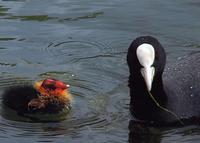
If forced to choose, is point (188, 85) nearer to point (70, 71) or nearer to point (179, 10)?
point (70, 71)

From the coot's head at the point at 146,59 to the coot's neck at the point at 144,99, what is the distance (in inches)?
3.9

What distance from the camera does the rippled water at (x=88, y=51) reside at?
25.5 ft

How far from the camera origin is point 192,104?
26.4 ft

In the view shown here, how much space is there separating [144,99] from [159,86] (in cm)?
21

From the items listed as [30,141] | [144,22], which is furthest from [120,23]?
[30,141]

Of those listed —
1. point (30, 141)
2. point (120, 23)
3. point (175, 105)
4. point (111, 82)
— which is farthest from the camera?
point (120, 23)

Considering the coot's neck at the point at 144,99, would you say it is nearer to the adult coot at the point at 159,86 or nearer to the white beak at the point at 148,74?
the adult coot at the point at 159,86

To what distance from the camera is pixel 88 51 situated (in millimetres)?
9953

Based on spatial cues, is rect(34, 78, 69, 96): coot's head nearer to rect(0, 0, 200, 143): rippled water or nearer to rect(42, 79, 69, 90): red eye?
rect(42, 79, 69, 90): red eye

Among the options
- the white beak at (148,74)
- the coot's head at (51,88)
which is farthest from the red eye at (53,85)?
the white beak at (148,74)

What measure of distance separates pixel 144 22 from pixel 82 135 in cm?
352

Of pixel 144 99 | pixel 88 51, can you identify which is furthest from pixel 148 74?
pixel 88 51

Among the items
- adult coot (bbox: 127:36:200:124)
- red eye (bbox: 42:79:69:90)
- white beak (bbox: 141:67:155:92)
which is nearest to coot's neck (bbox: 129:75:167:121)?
adult coot (bbox: 127:36:200:124)

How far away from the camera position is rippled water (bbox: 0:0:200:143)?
25.5 ft
